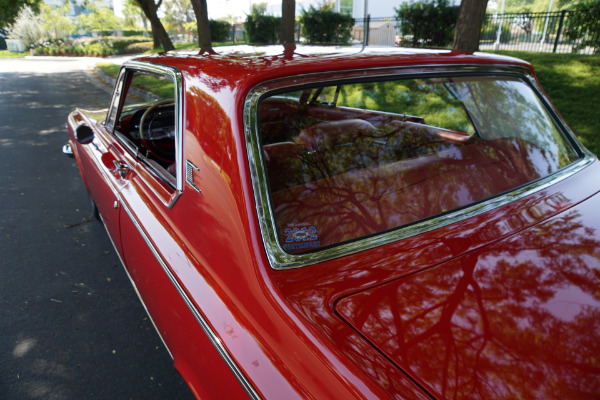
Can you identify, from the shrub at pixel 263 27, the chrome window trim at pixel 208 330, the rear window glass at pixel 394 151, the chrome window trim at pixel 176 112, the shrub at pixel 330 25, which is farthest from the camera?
the shrub at pixel 263 27

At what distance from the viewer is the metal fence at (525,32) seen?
505 inches

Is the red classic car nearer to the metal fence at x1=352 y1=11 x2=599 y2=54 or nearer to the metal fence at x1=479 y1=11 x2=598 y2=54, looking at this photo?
the metal fence at x1=352 y1=11 x2=599 y2=54

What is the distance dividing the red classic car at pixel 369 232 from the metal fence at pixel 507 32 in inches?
475

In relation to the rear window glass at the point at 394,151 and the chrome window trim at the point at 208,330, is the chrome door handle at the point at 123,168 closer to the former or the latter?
the chrome window trim at the point at 208,330

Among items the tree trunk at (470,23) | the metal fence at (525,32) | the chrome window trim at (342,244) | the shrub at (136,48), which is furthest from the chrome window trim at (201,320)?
the shrub at (136,48)

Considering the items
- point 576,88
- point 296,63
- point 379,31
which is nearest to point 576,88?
point 576,88

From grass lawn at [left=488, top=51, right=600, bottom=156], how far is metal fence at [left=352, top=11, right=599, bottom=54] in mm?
4977

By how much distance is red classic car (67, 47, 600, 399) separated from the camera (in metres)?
0.96

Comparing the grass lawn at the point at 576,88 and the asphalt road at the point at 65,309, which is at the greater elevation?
the grass lawn at the point at 576,88

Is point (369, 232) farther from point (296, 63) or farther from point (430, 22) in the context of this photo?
point (430, 22)

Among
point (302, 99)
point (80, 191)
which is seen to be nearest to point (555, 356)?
point (302, 99)

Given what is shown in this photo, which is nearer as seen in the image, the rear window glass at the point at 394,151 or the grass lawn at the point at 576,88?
the rear window glass at the point at 394,151

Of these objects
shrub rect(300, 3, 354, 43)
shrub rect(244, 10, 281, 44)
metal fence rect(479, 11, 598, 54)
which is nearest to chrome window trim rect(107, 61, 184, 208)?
metal fence rect(479, 11, 598, 54)

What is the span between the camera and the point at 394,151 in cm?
179
